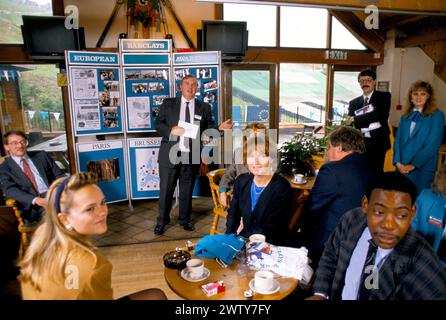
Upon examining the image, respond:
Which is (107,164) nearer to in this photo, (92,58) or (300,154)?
(92,58)

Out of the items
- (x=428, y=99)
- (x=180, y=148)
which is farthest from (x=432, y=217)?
(x=180, y=148)

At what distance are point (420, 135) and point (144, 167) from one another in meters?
3.64

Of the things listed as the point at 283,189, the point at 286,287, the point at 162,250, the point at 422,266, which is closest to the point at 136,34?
the point at 162,250

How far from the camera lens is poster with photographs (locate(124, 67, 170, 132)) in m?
4.83

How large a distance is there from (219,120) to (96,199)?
11.9 feet

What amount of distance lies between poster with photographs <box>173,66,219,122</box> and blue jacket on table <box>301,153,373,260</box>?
2.87 m

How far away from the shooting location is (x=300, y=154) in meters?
3.75

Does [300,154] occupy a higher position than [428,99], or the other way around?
[428,99]

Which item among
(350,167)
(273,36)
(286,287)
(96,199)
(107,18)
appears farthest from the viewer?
(273,36)

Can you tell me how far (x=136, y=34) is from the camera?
536 centimetres

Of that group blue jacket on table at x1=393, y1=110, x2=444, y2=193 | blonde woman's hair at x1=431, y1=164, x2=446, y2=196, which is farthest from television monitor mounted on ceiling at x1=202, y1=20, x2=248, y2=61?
blonde woman's hair at x1=431, y1=164, x2=446, y2=196

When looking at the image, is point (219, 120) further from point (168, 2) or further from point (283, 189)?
point (283, 189)

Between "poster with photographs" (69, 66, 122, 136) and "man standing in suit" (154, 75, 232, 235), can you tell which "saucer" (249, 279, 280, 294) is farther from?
"poster with photographs" (69, 66, 122, 136)
